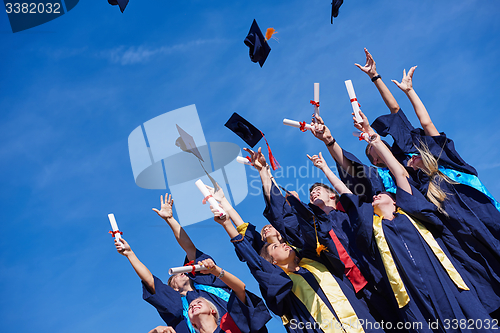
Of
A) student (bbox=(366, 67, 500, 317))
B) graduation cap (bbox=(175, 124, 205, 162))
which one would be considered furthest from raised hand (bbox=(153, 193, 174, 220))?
student (bbox=(366, 67, 500, 317))

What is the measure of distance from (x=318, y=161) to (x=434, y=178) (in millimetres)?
1342

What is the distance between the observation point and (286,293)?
437cm

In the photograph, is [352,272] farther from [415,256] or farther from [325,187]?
[325,187]

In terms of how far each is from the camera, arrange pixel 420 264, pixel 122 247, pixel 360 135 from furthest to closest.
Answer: pixel 122 247, pixel 360 135, pixel 420 264

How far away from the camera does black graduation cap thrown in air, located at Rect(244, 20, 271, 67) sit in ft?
20.3

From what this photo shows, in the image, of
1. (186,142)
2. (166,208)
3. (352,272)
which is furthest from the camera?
(186,142)

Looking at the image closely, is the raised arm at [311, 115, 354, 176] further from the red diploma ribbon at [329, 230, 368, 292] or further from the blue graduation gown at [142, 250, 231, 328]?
the blue graduation gown at [142, 250, 231, 328]

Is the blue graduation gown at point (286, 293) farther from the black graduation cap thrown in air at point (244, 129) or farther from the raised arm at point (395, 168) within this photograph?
the black graduation cap thrown in air at point (244, 129)

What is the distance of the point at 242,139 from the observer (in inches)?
235

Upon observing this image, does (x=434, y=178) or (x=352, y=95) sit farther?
(x=352, y=95)

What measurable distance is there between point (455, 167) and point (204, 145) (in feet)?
12.5

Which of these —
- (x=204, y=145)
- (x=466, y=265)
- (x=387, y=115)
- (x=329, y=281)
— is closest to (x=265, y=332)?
(x=329, y=281)

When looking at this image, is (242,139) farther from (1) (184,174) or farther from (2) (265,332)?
(2) (265,332)

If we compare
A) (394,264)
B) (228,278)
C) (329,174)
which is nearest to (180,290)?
(228,278)
